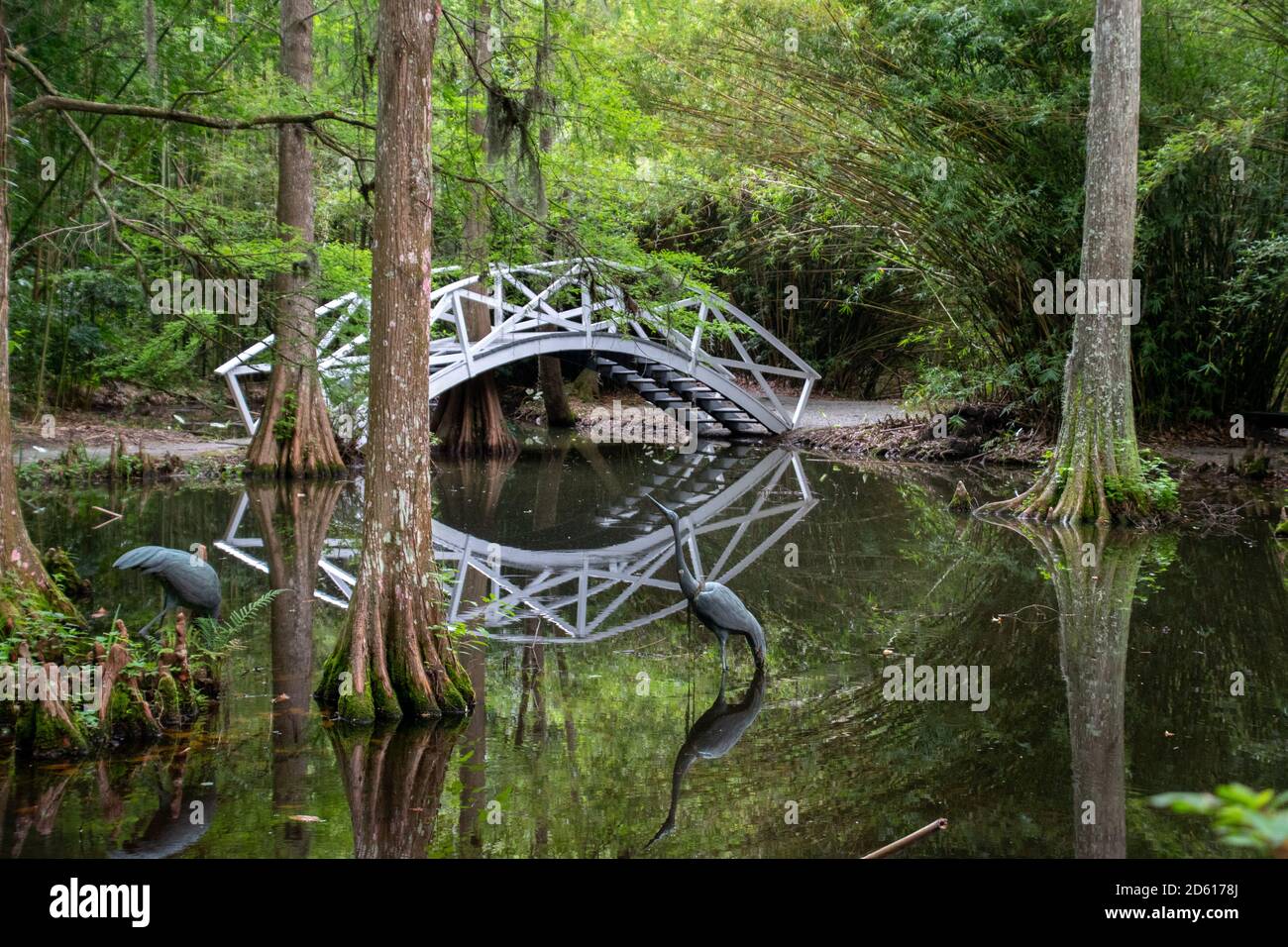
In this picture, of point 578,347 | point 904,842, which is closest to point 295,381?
point 578,347

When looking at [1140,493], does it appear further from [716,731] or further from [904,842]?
[904,842]

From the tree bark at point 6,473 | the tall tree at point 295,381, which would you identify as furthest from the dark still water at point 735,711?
the tall tree at point 295,381

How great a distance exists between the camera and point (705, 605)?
6082mm

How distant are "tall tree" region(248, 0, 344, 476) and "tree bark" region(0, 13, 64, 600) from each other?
219 inches

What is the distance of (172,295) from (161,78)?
4452 millimetres

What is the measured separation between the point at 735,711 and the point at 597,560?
13.6 ft

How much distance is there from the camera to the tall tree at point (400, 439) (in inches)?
213

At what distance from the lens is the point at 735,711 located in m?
A: 5.66

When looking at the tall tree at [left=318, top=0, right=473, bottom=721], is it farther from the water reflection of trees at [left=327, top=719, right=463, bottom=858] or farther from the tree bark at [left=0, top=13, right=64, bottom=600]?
the tree bark at [left=0, top=13, right=64, bottom=600]

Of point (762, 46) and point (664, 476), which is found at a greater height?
point (762, 46)

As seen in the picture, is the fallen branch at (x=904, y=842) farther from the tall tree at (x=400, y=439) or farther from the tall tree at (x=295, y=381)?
the tall tree at (x=295, y=381)
